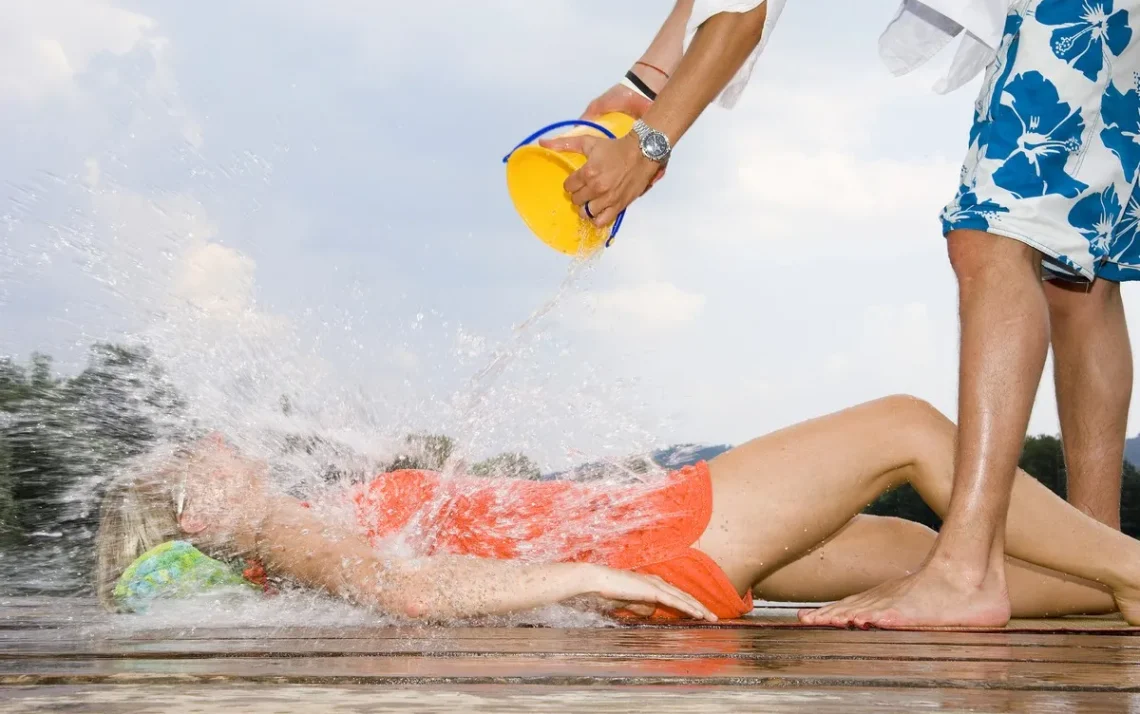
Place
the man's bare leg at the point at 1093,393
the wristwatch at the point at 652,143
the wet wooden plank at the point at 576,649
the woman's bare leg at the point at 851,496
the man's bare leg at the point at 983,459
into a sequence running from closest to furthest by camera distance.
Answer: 1. the wet wooden plank at the point at 576,649
2. the man's bare leg at the point at 983,459
3. the woman's bare leg at the point at 851,496
4. the wristwatch at the point at 652,143
5. the man's bare leg at the point at 1093,393

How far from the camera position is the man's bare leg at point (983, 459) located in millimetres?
2119

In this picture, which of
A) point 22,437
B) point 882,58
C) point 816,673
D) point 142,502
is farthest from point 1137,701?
point 22,437

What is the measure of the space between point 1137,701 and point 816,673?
1.06 feet

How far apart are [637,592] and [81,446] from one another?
187 centimetres

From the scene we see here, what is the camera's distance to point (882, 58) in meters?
3.00

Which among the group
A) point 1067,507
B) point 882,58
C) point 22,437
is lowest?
point 1067,507

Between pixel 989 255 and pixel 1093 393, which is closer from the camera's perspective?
pixel 989 255

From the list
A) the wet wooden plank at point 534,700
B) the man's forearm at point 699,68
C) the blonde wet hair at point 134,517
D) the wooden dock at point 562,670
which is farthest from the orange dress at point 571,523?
the wet wooden plank at point 534,700

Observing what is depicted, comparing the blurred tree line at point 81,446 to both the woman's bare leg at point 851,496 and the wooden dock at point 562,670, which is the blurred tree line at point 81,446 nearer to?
the woman's bare leg at point 851,496

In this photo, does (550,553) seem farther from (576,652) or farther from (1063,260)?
(1063,260)

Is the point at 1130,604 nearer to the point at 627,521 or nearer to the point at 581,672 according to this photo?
the point at 627,521

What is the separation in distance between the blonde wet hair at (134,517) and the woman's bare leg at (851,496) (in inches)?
44.6

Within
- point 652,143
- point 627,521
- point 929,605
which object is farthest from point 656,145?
point 929,605

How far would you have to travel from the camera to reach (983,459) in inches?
85.0
